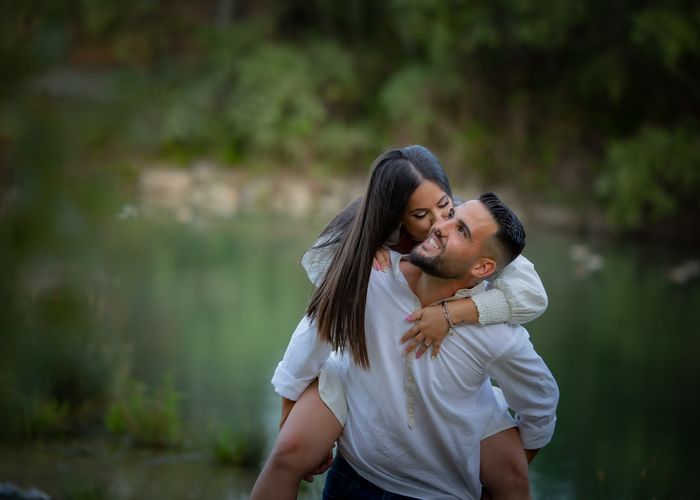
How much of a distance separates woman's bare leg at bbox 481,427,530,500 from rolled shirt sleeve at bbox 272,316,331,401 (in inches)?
16.7

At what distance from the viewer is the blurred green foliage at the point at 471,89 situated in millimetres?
12328

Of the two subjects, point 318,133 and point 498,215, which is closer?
point 498,215

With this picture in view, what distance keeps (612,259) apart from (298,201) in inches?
208

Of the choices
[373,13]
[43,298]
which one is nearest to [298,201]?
[373,13]

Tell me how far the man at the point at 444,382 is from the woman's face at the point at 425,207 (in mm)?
247

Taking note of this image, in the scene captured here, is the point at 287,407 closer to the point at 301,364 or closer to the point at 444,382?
the point at 301,364

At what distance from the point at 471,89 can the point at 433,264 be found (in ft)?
44.4

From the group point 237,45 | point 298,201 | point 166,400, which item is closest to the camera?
point 166,400

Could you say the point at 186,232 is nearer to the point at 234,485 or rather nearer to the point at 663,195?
the point at 663,195

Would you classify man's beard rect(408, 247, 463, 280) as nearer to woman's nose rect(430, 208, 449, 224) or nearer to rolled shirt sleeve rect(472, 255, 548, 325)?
rolled shirt sleeve rect(472, 255, 548, 325)

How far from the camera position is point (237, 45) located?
15.4 meters

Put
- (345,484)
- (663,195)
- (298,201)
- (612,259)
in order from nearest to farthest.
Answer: (345,484), (612,259), (663,195), (298,201)

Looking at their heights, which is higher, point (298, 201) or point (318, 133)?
point (318, 133)

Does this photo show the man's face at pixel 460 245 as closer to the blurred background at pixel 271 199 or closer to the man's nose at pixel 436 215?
the man's nose at pixel 436 215
